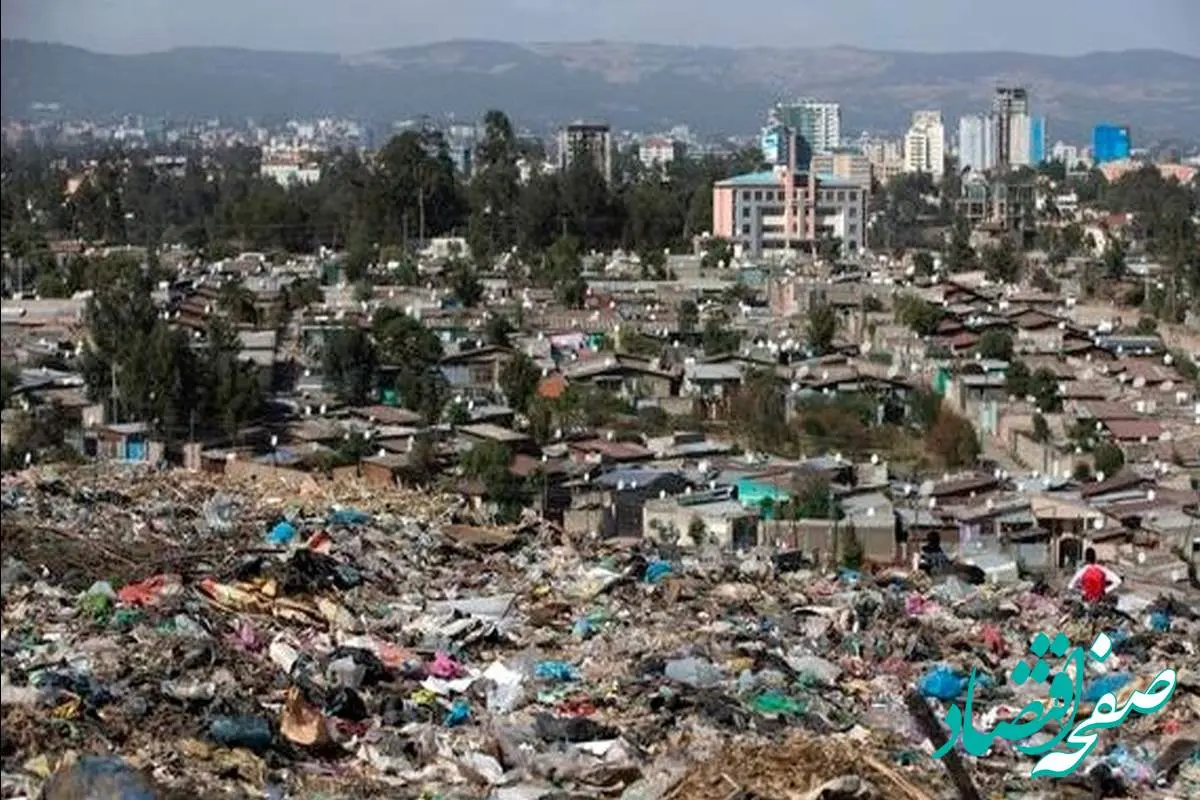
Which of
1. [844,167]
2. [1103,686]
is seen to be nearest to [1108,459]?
[1103,686]

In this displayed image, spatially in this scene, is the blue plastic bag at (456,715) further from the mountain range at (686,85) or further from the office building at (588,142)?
the office building at (588,142)

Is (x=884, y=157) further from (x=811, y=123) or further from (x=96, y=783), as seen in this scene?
(x=96, y=783)

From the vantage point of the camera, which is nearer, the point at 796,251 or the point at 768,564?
the point at 768,564

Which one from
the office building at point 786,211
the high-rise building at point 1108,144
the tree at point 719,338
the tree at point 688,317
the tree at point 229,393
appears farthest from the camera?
the high-rise building at point 1108,144

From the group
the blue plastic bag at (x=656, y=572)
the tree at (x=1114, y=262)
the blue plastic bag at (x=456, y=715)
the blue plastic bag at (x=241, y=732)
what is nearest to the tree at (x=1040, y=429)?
the blue plastic bag at (x=656, y=572)

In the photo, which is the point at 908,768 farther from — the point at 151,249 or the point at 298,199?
the point at 298,199

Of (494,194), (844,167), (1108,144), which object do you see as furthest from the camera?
(1108,144)

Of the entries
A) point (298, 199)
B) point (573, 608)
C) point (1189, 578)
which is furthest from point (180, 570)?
point (298, 199)
